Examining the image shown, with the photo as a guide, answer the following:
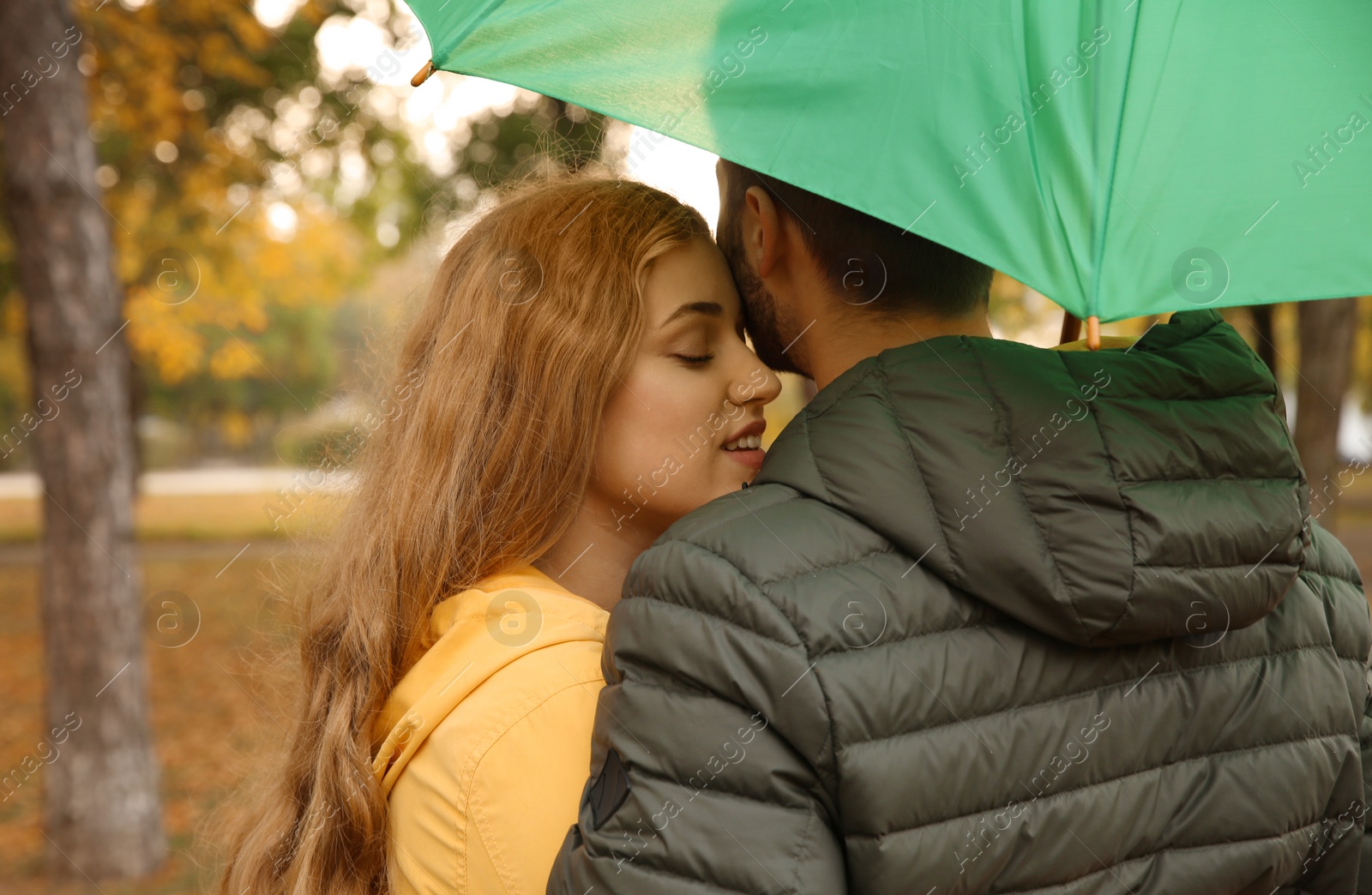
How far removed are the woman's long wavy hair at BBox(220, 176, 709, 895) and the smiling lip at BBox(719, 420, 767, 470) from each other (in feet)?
0.86

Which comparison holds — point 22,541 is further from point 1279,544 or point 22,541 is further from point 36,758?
point 1279,544

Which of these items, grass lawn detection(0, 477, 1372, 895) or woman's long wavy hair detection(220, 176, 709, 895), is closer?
woman's long wavy hair detection(220, 176, 709, 895)

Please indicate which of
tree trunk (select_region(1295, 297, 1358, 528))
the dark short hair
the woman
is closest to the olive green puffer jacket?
the dark short hair

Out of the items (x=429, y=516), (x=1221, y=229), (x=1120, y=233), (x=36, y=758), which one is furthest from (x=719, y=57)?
(x=36, y=758)

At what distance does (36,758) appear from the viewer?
25.1 ft

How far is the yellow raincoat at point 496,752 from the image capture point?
66.3 inches

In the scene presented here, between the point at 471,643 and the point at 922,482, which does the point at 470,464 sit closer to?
the point at 471,643

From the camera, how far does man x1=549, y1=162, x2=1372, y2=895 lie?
4.63 feet

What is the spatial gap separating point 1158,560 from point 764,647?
1.78ft

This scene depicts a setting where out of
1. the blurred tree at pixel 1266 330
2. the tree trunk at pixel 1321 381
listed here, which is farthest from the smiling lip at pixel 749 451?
the tree trunk at pixel 1321 381

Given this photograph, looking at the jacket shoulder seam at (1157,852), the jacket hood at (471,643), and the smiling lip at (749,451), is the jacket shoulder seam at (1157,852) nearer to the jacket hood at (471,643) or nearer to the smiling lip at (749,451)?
the jacket hood at (471,643)

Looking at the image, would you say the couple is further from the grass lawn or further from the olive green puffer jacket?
the grass lawn

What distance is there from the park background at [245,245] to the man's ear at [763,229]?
13.6 inches

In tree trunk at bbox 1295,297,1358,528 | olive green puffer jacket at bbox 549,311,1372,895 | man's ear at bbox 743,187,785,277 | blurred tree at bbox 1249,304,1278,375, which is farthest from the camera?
tree trunk at bbox 1295,297,1358,528
